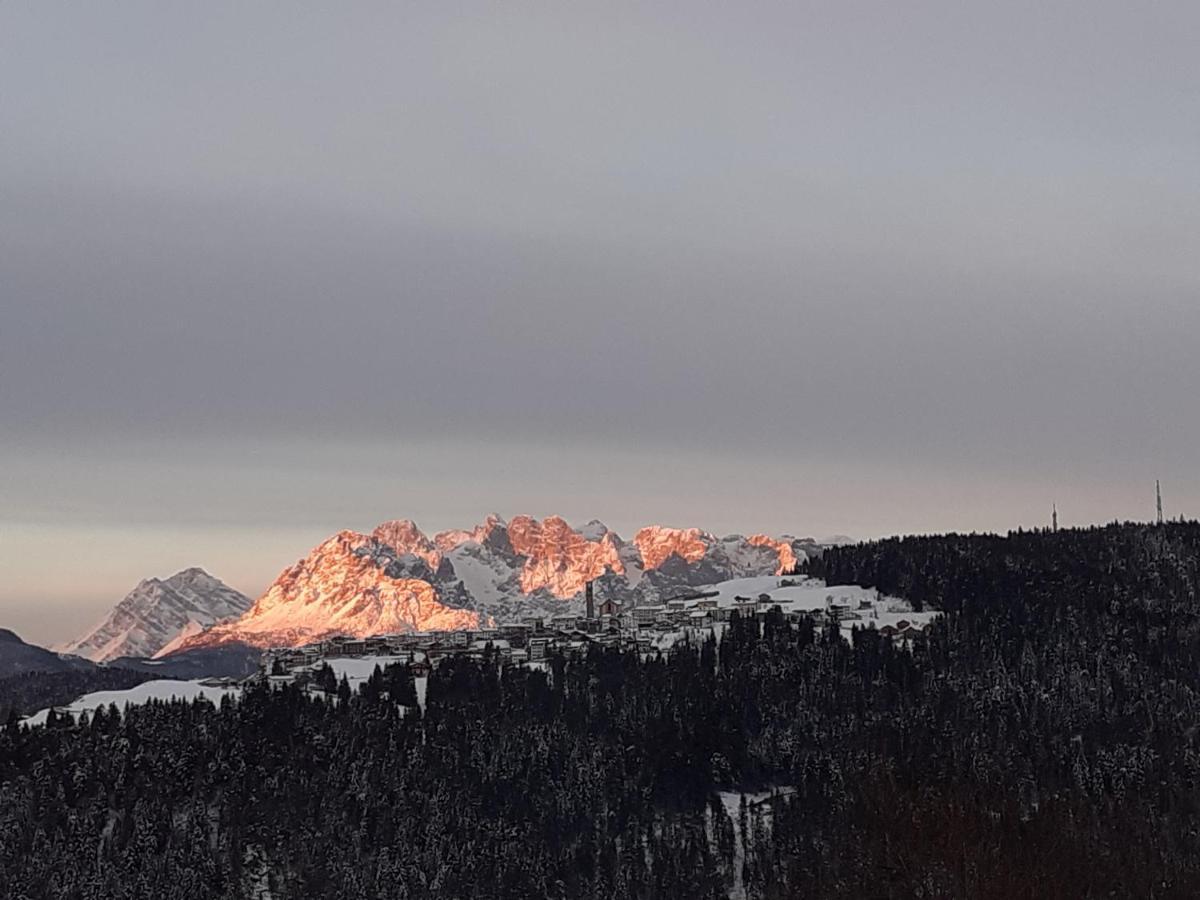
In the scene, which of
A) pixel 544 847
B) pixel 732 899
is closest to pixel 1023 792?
pixel 732 899

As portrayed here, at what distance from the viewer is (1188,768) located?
630 ft

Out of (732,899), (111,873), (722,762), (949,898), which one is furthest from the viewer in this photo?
A: (722,762)

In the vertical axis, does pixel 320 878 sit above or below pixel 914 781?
below

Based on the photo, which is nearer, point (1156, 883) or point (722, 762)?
point (1156, 883)

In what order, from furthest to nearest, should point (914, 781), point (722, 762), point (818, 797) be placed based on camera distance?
1. point (722, 762)
2. point (818, 797)
3. point (914, 781)

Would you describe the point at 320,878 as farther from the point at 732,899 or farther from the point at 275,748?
the point at 732,899

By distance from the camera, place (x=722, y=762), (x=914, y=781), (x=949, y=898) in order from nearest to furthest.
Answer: (x=949, y=898)
(x=914, y=781)
(x=722, y=762)

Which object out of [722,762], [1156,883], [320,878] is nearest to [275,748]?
[320,878]

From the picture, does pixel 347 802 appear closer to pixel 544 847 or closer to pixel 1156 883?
pixel 544 847

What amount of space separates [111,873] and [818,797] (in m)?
81.7

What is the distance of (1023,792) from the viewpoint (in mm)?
171875

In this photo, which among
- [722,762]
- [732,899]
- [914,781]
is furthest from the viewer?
[722,762]

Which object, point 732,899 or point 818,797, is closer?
point 732,899

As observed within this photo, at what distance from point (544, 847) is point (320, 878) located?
1054 inches
